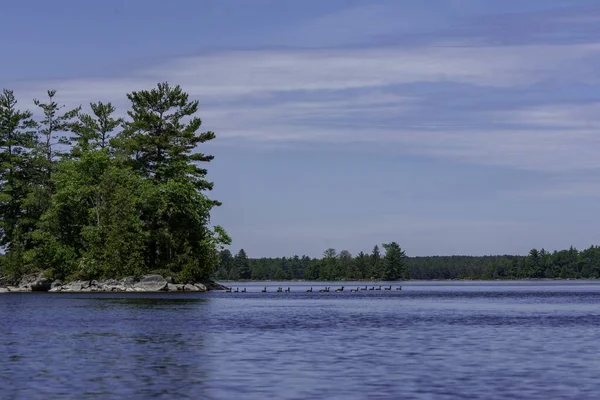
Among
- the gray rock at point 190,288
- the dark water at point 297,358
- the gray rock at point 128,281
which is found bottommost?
the dark water at point 297,358

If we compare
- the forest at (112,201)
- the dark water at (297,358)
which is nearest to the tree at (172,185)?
the forest at (112,201)

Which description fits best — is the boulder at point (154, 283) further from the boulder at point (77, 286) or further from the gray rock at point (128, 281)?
A: the boulder at point (77, 286)

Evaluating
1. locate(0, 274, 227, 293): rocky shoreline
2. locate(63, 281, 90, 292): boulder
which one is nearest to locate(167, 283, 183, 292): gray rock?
locate(0, 274, 227, 293): rocky shoreline

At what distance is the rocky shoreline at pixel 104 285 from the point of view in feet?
382

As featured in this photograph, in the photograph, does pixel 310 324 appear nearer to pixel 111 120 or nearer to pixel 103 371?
pixel 103 371

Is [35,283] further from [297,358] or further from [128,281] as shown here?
[297,358]

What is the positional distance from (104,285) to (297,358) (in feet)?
276

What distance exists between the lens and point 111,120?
134750 mm

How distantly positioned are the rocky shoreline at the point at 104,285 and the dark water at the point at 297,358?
53088mm

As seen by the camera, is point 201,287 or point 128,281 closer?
point 128,281

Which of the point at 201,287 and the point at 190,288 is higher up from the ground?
the point at 201,287

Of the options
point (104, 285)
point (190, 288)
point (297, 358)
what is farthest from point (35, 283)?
point (297, 358)

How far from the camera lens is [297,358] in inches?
1433

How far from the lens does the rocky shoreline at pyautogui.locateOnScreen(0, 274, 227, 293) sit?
117m
